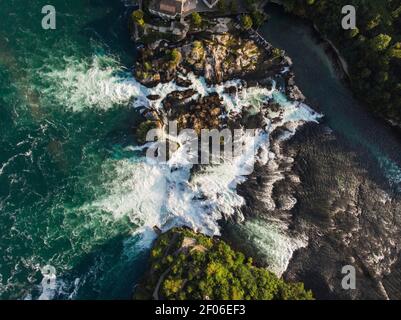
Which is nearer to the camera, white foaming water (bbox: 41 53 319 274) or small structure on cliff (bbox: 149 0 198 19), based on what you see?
white foaming water (bbox: 41 53 319 274)

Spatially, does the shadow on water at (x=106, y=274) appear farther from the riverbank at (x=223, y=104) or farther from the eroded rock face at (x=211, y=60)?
the eroded rock face at (x=211, y=60)

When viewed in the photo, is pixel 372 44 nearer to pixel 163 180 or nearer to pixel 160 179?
pixel 163 180

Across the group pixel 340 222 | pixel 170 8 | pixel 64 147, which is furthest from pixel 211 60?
pixel 340 222

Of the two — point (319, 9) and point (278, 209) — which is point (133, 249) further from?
point (319, 9)

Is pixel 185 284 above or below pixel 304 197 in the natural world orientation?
below

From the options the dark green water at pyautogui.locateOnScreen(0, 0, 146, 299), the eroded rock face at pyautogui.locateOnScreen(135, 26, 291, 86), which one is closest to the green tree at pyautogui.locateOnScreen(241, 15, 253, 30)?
the eroded rock face at pyautogui.locateOnScreen(135, 26, 291, 86)

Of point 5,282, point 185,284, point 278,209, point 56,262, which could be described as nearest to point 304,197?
point 278,209

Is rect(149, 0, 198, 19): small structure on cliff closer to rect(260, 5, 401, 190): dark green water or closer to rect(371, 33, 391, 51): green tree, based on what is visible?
rect(260, 5, 401, 190): dark green water
